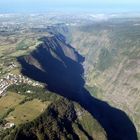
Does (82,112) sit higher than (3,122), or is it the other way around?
(3,122)

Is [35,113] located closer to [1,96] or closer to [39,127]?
[39,127]

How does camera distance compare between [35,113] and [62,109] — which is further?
[62,109]

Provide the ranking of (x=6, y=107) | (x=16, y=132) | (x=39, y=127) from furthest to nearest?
(x=6, y=107) → (x=39, y=127) → (x=16, y=132)

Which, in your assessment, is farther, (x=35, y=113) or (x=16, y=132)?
(x=35, y=113)

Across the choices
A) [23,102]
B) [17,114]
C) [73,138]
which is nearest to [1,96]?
[23,102]

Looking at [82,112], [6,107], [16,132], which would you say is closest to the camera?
[16,132]

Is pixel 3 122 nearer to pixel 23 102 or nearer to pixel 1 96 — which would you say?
pixel 23 102

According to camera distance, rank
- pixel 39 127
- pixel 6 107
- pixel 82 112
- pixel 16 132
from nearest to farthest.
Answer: pixel 16 132, pixel 39 127, pixel 6 107, pixel 82 112

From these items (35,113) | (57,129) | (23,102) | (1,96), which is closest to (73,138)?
(57,129)

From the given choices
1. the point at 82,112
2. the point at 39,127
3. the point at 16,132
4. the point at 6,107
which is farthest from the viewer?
the point at 82,112
